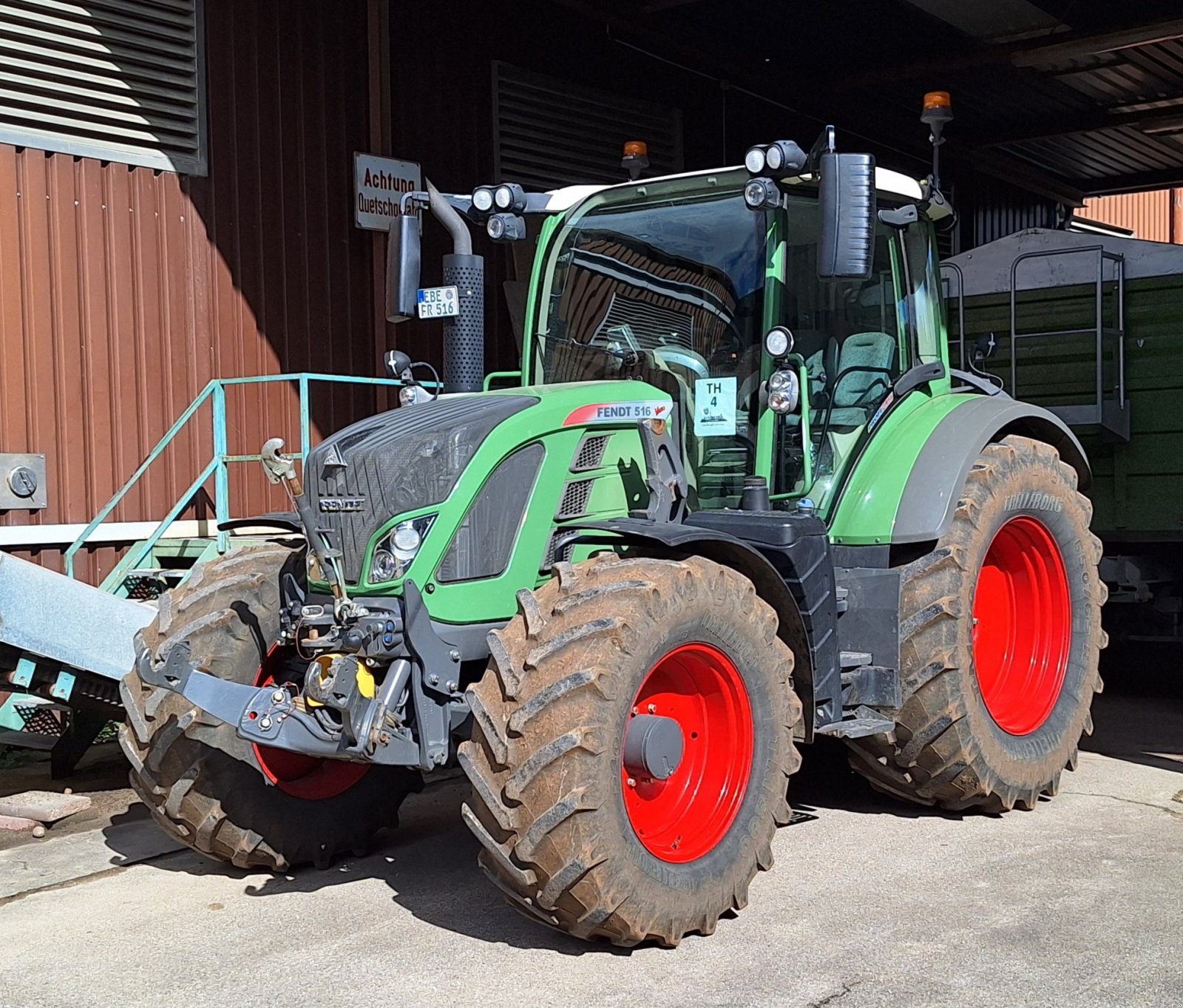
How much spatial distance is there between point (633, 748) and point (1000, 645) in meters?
2.55

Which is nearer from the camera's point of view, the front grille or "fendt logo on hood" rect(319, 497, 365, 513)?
"fendt logo on hood" rect(319, 497, 365, 513)

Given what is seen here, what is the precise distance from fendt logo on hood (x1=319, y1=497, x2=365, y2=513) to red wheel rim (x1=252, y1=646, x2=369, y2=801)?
2.06 ft

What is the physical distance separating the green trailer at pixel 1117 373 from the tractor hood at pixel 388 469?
13.1 ft

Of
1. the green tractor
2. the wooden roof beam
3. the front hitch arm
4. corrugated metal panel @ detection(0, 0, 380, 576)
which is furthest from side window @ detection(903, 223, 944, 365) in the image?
the wooden roof beam

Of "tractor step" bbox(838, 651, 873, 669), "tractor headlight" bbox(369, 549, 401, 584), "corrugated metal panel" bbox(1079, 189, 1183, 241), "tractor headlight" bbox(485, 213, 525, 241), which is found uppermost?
"corrugated metal panel" bbox(1079, 189, 1183, 241)

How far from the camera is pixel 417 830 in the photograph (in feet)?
18.7

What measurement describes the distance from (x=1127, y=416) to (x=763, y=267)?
3293 millimetres

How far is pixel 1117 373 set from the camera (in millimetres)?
7633

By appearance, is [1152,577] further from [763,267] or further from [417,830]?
[417,830]

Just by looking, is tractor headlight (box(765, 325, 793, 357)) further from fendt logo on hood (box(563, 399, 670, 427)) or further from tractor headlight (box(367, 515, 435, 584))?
tractor headlight (box(367, 515, 435, 584))

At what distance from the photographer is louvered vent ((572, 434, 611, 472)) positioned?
4617 millimetres

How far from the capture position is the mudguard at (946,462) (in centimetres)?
529

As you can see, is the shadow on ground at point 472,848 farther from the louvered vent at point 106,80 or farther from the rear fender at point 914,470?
the louvered vent at point 106,80

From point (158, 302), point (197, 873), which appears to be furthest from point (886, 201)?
point (158, 302)
